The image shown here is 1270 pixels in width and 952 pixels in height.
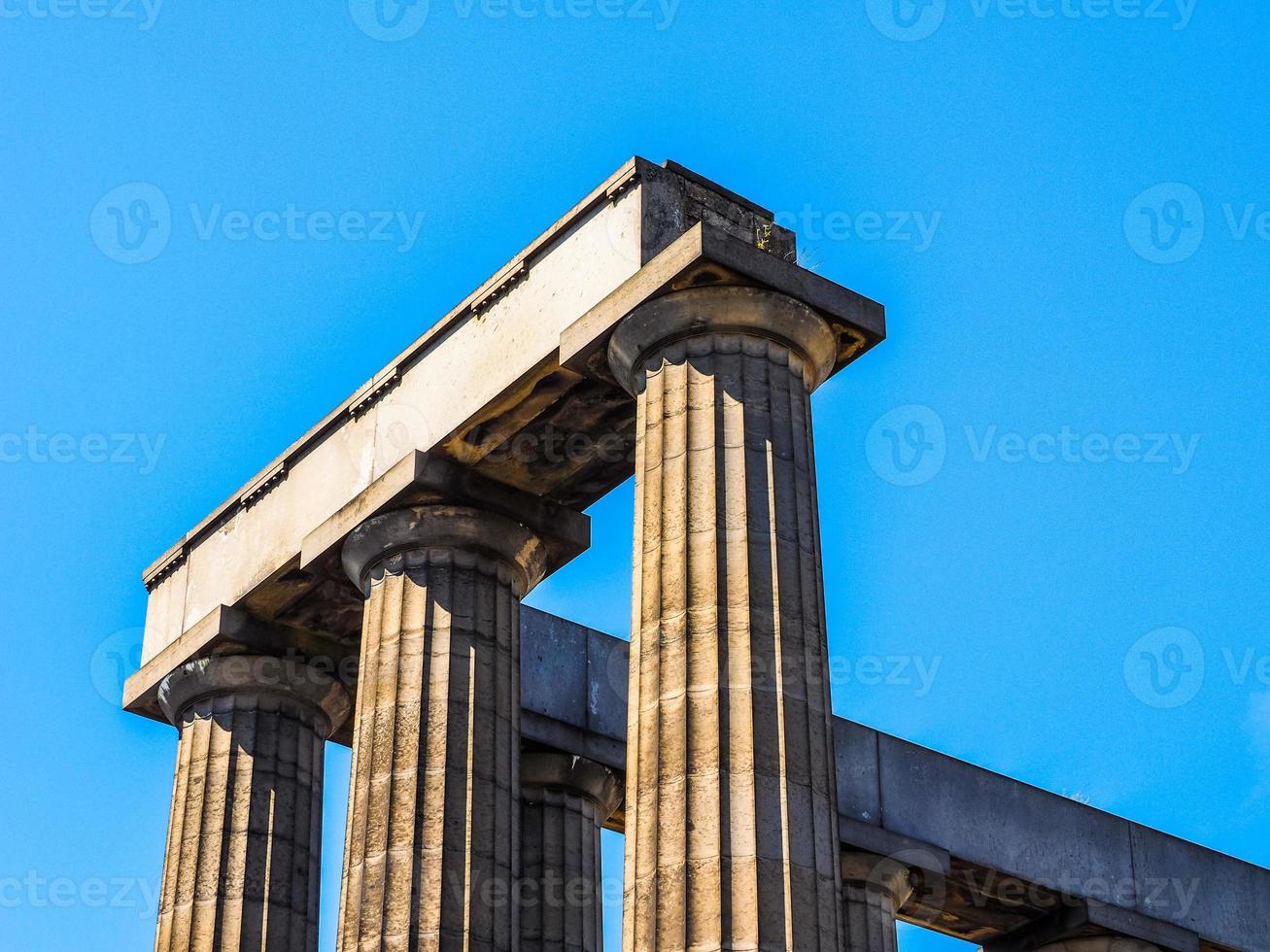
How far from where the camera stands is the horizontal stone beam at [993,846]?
4547cm

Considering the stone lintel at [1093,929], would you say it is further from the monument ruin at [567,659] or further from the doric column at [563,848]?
the doric column at [563,848]

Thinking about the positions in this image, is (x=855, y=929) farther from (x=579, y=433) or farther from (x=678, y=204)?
(x=678, y=204)

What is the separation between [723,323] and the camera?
3312 centimetres

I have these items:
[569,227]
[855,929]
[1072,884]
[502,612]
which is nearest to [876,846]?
[855,929]

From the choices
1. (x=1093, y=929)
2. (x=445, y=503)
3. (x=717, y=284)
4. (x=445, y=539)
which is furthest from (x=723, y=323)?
(x=1093, y=929)

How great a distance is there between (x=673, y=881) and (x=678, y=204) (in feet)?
36.3

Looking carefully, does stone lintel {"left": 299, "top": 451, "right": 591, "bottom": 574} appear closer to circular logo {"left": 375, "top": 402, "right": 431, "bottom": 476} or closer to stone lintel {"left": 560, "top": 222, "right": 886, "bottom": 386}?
circular logo {"left": 375, "top": 402, "right": 431, "bottom": 476}

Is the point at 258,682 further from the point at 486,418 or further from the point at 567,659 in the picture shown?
the point at 486,418

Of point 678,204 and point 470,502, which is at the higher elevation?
point 678,204

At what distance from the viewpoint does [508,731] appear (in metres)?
37.1

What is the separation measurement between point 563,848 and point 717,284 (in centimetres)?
1490

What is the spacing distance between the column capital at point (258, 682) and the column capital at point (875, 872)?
38.1 ft

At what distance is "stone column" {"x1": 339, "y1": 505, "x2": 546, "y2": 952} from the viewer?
1373 inches

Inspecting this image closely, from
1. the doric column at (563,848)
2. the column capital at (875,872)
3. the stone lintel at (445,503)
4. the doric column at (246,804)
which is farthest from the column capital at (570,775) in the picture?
the stone lintel at (445,503)
